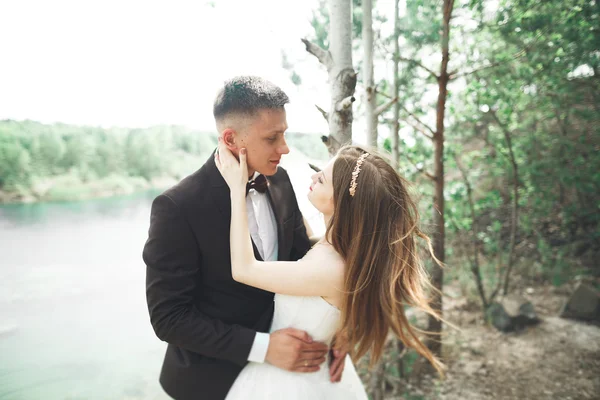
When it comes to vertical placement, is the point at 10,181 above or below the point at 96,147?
below

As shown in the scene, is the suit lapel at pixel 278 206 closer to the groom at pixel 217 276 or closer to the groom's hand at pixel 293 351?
the groom at pixel 217 276

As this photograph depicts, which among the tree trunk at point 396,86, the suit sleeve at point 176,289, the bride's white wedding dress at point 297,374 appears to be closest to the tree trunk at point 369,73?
the tree trunk at point 396,86

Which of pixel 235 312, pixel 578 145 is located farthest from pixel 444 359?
pixel 235 312

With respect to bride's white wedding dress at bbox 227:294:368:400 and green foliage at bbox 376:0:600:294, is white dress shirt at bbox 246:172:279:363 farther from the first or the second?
green foliage at bbox 376:0:600:294

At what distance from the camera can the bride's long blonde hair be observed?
5.60 ft

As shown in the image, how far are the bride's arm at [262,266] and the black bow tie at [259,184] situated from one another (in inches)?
8.5

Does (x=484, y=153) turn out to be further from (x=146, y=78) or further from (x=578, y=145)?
(x=146, y=78)

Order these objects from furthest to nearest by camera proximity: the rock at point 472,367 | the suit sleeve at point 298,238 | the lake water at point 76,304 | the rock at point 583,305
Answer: the rock at point 583,305, the rock at point 472,367, the lake water at point 76,304, the suit sleeve at point 298,238

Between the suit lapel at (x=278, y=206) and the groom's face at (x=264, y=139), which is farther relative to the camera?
the suit lapel at (x=278, y=206)

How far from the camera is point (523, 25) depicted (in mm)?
3678

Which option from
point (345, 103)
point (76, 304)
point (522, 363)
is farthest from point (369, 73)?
point (76, 304)

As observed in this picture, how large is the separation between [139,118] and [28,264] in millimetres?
2450

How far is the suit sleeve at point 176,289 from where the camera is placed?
153cm

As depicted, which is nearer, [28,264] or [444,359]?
[28,264]
